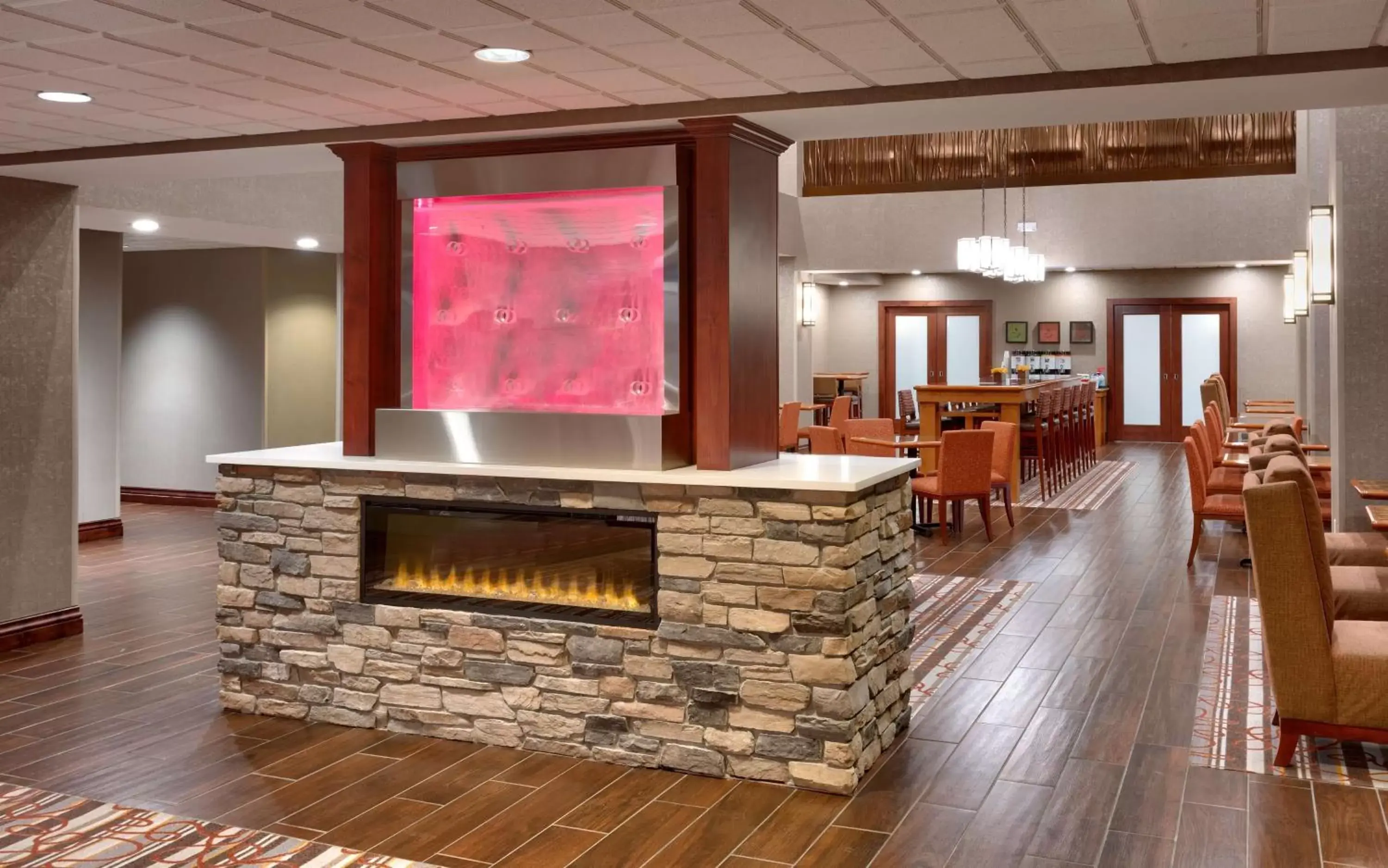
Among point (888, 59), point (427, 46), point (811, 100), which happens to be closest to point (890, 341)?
point (811, 100)

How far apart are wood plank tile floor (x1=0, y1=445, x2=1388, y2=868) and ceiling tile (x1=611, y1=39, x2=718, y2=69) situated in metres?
2.34

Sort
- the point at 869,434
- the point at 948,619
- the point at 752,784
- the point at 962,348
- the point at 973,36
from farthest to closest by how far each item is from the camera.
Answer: the point at 962,348 → the point at 869,434 → the point at 948,619 → the point at 752,784 → the point at 973,36

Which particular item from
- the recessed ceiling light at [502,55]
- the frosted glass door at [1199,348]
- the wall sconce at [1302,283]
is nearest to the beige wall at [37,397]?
the recessed ceiling light at [502,55]

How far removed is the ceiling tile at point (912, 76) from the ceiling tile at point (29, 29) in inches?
91.9

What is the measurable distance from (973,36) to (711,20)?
0.75 meters

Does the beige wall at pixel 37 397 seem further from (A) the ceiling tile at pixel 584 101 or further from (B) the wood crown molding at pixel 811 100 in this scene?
(A) the ceiling tile at pixel 584 101

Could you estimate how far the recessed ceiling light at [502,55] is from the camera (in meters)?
3.62

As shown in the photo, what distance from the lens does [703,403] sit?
447cm

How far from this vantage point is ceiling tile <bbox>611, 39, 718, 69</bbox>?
3566 mm

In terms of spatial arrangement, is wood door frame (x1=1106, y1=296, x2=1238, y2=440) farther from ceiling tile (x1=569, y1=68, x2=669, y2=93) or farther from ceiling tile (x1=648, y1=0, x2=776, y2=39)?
ceiling tile (x1=648, y1=0, x2=776, y2=39)

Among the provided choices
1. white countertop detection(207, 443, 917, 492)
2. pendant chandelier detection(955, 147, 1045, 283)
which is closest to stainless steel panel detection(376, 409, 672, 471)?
white countertop detection(207, 443, 917, 492)

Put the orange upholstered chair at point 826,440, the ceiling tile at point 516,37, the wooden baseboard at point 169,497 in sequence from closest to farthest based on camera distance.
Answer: the ceiling tile at point 516,37, the orange upholstered chair at point 826,440, the wooden baseboard at point 169,497

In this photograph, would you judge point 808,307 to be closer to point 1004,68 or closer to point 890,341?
point 890,341

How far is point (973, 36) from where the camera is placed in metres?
3.46
